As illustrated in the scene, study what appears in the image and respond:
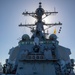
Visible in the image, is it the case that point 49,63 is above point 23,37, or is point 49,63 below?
below

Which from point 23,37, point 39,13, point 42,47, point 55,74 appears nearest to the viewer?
point 55,74

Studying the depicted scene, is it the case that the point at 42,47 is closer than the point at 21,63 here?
No

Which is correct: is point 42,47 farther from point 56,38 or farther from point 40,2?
point 40,2

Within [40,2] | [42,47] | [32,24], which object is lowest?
[42,47]

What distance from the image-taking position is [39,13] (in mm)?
17188

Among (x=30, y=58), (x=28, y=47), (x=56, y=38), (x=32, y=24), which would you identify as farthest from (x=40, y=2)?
(x=30, y=58)

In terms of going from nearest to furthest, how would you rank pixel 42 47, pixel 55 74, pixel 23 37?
pixel 55 74 → pixel 42 47 → pixel 23 37

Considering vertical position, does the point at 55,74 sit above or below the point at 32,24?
below

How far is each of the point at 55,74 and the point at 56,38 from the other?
5302 millimetres

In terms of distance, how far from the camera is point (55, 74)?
11.0 m

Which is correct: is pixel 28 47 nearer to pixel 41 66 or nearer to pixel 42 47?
pixel 42 47

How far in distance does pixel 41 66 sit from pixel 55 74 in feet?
3.16

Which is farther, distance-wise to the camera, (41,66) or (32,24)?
(32,24)

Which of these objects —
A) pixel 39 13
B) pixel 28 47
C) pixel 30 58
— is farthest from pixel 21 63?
pixel 39 13
